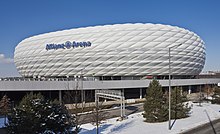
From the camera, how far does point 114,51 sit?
6356 cm

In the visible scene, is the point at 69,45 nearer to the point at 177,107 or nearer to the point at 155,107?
the point at 177,107

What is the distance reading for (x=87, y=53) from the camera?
64.5 metres

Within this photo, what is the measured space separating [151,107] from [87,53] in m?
40.3

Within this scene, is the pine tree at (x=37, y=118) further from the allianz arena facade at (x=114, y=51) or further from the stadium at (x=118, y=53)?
the allianz arena facade at (x=114, y=51)

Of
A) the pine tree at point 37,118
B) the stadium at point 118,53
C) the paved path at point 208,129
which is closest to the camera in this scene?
the pine tree at point 37,118

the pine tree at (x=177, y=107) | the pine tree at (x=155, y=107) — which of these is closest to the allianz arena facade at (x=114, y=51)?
the pine tree at (x=177, y=107)

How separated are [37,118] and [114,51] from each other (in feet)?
163

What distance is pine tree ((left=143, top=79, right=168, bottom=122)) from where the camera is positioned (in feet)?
84.3

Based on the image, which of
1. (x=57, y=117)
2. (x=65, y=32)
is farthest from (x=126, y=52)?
(x=57, y=117)

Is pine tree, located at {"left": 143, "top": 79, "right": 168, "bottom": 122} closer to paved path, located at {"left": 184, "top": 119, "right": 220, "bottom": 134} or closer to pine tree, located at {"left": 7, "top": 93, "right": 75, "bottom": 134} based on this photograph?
paved path, located at {"left": 184, "top": 119, "right": 220, "bottom": 134}

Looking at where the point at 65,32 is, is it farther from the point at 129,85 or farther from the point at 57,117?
the point at 57,117

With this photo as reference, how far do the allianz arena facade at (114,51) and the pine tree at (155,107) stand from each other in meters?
37.5

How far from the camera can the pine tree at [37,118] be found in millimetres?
14336

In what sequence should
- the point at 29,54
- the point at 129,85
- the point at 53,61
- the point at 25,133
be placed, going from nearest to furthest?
the point at 25,133, the point at 129,85, the point at 53,61, the point at 29,54
